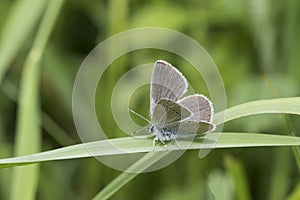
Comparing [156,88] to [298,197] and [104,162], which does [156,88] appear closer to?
[298,197]

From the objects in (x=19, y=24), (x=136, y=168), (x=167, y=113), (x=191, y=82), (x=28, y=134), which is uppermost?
(x=19, y=24)

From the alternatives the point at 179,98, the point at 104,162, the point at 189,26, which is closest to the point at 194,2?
the point at 189,26

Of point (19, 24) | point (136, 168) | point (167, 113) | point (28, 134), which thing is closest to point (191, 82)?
point (19, 24)

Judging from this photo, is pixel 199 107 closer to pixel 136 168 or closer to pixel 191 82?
pixel 136 168

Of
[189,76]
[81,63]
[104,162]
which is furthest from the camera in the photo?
[81,63]

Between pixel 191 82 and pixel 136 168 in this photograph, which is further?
pixel 191 82

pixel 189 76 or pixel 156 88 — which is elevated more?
pixel 189 76

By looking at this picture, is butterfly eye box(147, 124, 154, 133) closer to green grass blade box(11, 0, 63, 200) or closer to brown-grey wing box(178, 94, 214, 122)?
brown-grey wing box(178, 94, 214, 122)
